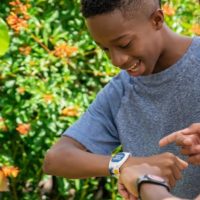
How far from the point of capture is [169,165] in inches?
94.9

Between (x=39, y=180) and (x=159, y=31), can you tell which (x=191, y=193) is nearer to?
(x=159, y=31)

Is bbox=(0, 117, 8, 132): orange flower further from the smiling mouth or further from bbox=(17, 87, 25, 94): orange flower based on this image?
the smiling mouth

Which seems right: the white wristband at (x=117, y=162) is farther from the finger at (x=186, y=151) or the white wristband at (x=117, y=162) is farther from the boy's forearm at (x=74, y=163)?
the finger at (x=186, y=151)

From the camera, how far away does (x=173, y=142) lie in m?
2.55

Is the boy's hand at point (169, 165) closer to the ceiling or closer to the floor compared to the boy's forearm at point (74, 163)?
closer to the ceiling

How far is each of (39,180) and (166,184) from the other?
2470 mm

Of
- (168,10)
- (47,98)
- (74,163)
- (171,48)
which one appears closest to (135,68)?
(171,48)

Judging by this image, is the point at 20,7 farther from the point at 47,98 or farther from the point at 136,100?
the point at 136,100

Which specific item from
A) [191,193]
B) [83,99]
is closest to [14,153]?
[83,99]

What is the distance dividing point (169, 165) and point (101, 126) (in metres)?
0.46

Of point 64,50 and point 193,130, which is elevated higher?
point 193,130

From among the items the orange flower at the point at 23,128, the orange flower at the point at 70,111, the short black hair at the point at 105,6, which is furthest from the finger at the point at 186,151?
the orange flower at the point at 23,128

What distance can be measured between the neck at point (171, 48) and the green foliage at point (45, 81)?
1.81 metres

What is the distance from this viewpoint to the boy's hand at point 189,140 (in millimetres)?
2395
